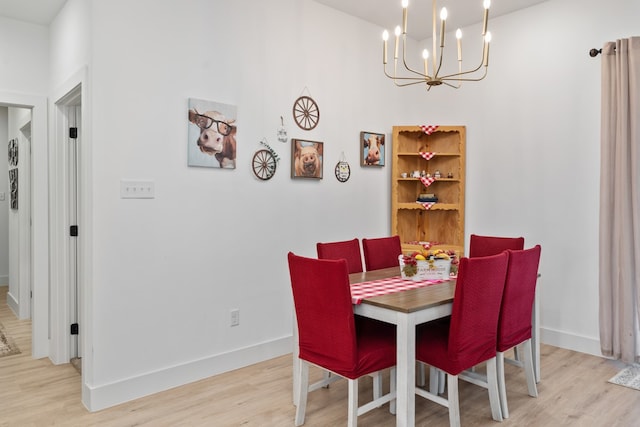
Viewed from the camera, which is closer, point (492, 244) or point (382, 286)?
point (382, 286)

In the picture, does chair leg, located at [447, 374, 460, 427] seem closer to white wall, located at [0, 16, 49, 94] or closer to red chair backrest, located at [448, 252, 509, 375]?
red chair backrest, located at [448, 252, 509, 375]

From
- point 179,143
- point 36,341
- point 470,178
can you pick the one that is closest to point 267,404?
point 179,143

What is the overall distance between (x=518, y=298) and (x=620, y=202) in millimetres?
1326

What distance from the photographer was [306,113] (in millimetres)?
3775

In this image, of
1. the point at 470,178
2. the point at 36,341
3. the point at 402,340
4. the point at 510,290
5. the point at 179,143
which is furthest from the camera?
the point at 470,178

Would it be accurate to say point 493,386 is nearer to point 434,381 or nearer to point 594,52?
point 434,381

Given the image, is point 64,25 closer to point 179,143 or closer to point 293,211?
point 179,143

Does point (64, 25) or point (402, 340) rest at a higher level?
point (64, 25)

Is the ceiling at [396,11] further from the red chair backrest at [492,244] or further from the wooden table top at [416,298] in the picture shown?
the wooden table top at [416,298]

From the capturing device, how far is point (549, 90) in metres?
3.84

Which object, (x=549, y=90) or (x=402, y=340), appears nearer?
(x=402, y=340)

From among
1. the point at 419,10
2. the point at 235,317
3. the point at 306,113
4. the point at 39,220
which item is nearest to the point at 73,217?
the point at 39,220

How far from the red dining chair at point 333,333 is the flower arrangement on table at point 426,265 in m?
0.46

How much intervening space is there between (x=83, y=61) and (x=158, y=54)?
440 mm
